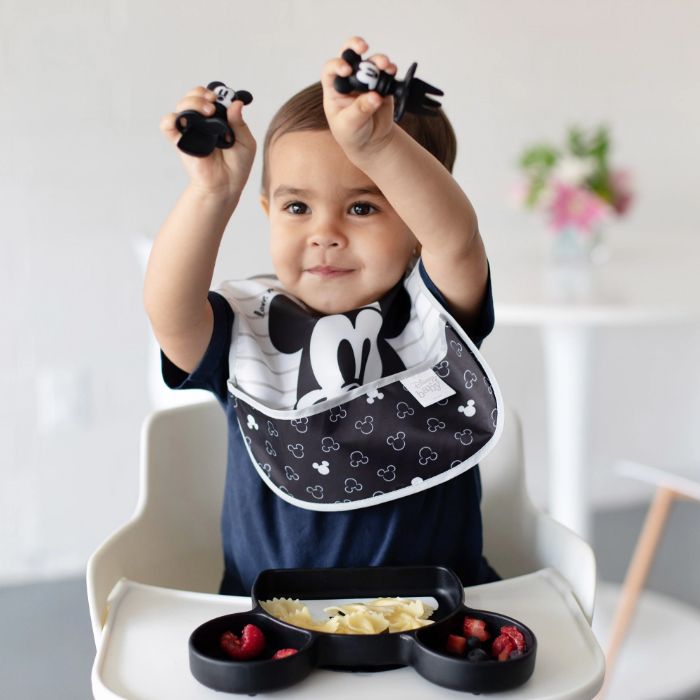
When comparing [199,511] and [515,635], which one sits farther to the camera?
[199,511]

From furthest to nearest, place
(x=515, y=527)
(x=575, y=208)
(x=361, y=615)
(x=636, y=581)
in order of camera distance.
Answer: (x=575, y=208) < (x=636, y=581) < (x=515, y=527) < (x=361, y=615)

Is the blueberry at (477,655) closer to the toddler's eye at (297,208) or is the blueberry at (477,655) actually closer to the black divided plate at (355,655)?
the black divided plate at (355,655)

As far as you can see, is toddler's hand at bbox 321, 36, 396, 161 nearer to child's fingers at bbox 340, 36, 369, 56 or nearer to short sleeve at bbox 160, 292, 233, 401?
child's fingers at bbox 340, 36, 369, 56

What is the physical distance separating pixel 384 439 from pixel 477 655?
24cm

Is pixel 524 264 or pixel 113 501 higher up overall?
pixel 524 264

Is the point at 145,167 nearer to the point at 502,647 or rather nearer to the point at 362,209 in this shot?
the point at 362,209

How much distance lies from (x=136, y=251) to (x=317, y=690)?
1.74m

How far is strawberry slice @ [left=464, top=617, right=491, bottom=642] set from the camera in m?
0.76

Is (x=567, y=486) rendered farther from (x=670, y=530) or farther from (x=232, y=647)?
(x=232, y=647)

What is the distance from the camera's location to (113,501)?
8.05ft

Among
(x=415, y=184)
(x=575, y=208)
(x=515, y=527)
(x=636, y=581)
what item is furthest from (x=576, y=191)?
(x=415, y=184)

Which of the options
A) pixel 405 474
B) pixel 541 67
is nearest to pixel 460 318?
pixel 405 474

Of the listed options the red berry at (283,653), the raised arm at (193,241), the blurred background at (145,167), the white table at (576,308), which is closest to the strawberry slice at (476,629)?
the red berry at (283,653)

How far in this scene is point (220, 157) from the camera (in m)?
0.78
